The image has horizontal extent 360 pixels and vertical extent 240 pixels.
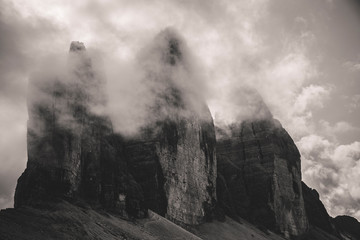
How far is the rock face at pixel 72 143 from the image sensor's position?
69.8 meters

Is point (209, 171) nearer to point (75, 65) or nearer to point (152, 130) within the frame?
point (152, 130)

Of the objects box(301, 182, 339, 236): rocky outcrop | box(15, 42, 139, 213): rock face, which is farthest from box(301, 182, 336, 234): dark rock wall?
box(15, 42, 139, 213): rock face

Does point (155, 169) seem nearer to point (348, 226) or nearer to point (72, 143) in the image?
point (72, 143)

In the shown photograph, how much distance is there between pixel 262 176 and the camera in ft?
422

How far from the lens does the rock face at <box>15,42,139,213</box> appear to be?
2749 inches

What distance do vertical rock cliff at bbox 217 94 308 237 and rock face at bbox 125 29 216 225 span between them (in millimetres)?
15314

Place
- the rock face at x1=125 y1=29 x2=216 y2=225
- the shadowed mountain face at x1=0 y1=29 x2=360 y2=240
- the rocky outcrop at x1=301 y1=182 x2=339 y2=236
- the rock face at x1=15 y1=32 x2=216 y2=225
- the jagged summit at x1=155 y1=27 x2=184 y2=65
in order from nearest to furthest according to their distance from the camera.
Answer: the shadowed mountain face at x1=0 y1=29 x2=360 y2=240
the rock face at x1=15 y1=32 x2=216 y2=225
the rock face at x1=125 y1=29 x2=216 y2=225
the jagged summit at x1=155 y1=27 x2=184 y2=65
the rocky outcrop at x1=301 y1=182 x2=339 y2=236

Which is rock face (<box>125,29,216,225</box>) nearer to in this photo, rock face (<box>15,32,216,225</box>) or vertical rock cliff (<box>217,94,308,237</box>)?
rock face (<box>15,32,216,225</box>)

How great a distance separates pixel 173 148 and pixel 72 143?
26.5 m

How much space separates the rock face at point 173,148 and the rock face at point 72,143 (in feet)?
24.4

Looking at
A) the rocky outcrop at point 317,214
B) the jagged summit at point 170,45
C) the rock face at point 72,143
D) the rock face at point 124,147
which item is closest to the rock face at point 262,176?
the rocky outcrop at point 317,214

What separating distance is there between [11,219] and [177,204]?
138ft

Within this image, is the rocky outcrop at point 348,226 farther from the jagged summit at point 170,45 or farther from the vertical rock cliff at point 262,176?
the jagged summit at point 170,45

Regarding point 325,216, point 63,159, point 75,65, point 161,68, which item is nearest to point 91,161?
point 63,159
